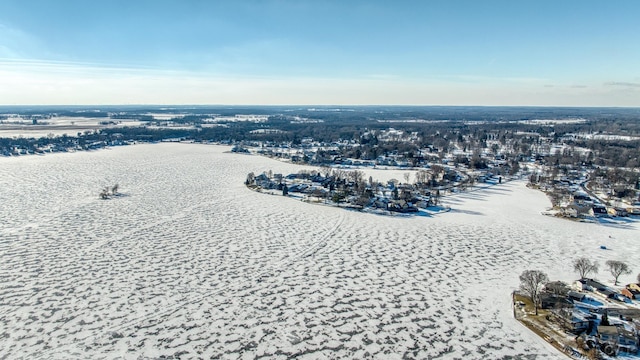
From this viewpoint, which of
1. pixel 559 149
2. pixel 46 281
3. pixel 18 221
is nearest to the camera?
pixel 46 281

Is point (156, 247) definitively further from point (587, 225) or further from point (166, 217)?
point (587, 225)

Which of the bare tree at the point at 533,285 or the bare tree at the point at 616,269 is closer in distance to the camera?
the bare tree at the point at 533,285

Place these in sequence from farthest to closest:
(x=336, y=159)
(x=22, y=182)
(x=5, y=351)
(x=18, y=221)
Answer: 1. (x=336, y=159)
2. (x=22, y=182)
3. (x=18, y=221)
4. (x=5, y=351)

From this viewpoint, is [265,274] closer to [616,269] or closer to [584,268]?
[584,268]

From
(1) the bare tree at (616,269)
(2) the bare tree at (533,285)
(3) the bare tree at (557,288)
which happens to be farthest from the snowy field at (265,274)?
(3) the bare tree at (557,288)

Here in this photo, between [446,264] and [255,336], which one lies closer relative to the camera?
[255,336]

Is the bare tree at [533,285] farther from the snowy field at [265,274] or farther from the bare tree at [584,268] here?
the bare tree at [584,268]

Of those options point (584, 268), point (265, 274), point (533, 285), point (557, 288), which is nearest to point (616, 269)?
point (584, 268)

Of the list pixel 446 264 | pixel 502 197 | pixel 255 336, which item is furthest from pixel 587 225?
pixel 255 336
